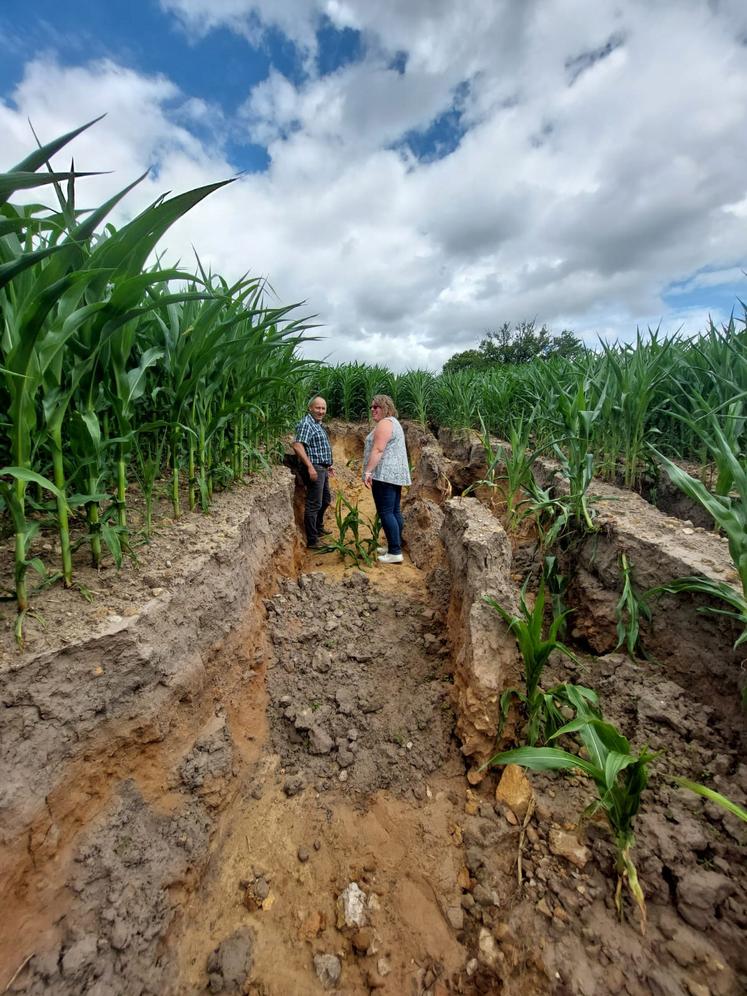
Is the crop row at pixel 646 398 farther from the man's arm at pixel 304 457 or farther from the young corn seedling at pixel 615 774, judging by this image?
the man's arm at pixel 304 457

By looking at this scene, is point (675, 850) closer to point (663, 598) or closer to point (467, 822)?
point (467, 822)

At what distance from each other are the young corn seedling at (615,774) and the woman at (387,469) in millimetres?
2249

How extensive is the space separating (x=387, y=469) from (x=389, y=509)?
0.36 meters

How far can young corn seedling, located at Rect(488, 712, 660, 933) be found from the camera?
3.57ft

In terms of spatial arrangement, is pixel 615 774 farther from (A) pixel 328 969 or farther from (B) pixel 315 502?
(B) pixel 315 502

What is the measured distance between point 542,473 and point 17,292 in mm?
3440

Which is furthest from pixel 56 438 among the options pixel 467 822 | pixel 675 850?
pixel 675 850

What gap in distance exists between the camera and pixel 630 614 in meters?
1.79

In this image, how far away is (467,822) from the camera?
4.70 feet

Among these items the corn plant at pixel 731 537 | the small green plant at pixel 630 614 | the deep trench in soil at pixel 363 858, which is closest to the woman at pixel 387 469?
the deep trench in soil at pixel 363 858

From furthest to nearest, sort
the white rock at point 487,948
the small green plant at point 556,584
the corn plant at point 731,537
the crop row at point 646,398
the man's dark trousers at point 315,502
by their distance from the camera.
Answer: the man's dark trousers at point 315,502 < the crop row at point 646,398 < the small green plant at point 556,584 < the corn plant at point 731,537 < the white rock at point 487,948

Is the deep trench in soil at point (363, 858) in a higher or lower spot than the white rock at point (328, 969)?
higher

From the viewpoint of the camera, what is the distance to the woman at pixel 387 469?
341 cm

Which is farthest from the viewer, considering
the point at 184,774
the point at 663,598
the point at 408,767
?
the point at 663,598
